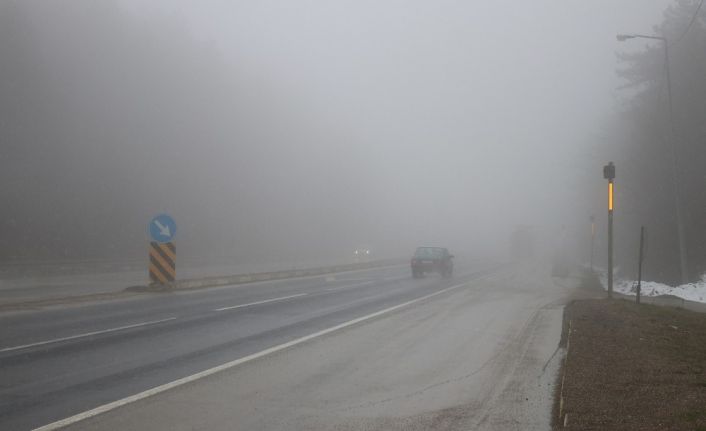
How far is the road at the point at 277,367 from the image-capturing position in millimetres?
6438

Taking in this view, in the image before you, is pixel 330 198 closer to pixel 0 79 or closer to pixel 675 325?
pixel 0 79

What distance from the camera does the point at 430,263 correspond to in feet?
118

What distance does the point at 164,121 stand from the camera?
6278 cm

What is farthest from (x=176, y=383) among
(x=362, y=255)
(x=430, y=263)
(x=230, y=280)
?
(x=362, y=255)

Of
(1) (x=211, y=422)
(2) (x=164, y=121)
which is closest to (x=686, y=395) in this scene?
(1) (x=211, y=422)

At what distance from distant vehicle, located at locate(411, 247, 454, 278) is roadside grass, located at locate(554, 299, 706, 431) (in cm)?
2140

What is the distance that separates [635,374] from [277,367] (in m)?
4.72

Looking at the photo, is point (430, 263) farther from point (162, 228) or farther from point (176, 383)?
point (176, 383)

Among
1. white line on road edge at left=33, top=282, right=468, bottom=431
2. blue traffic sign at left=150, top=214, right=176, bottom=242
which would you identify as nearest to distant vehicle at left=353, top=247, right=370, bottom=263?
blue traffic sign at left=150, top=214, right=176, bottom=242

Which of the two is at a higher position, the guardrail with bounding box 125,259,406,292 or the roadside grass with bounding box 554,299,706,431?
the roadside grass with bounding box 554,299,706,431

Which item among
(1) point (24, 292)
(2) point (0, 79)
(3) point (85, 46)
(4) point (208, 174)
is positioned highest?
Result: (3) point (85, 46)

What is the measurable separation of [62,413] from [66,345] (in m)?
4.26

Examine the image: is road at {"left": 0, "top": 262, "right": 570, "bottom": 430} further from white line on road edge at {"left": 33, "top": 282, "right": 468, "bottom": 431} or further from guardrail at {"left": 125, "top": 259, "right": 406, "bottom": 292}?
guardrail at {"left": 125, "top": 259, "right": 406, "bottom": 292}

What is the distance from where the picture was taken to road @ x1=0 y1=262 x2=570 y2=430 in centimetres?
644
